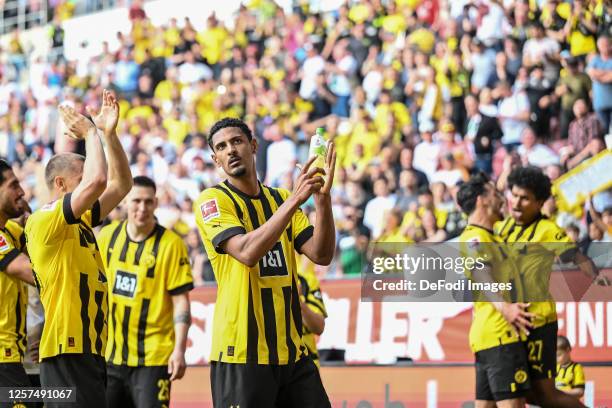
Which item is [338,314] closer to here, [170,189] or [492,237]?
[492,237]

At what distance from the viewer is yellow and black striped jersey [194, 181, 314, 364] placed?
6.11m

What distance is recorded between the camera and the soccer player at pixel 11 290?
7340mm

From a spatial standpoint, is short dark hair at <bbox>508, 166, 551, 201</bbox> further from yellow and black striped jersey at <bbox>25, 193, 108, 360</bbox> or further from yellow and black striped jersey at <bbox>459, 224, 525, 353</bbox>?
yellow and black striped jersey at <bbox>25, 193, 108, 360</bbox>

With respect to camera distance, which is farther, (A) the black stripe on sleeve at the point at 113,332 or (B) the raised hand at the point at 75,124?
(A) the black stripe on sleeve at the point at 113,332

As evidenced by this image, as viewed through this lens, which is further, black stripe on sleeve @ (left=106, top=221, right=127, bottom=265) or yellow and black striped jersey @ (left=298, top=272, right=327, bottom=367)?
yellow and black striped jersey @ (left=298, top=272, right=327, bottom=367)

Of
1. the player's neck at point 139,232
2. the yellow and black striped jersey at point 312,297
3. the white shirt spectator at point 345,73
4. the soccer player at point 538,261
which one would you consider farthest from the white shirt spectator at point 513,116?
the player's neck at point 139,232

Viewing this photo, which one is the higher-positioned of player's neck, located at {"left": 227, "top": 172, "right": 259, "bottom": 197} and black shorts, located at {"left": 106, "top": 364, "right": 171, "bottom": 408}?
player's neck, located at {"left": 227, "top": 172, "right": 259, "bottom": 197}

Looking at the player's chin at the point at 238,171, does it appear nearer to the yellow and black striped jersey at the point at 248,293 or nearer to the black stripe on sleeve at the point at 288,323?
the yellow and black striped jersey at the point at 248,293

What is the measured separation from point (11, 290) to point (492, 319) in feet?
13.0

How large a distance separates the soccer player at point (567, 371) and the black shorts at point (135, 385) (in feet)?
12.3

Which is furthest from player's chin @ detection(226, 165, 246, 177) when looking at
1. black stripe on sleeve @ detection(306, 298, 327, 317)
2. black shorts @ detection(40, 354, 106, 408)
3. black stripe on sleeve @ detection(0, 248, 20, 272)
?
black stripe on sleeve @ detection(306, 298, 327, 317)

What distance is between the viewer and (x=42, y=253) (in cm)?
677

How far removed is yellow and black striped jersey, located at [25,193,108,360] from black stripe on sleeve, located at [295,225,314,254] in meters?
1.45

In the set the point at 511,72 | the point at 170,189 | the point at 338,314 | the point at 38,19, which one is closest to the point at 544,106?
the point at 511,72
